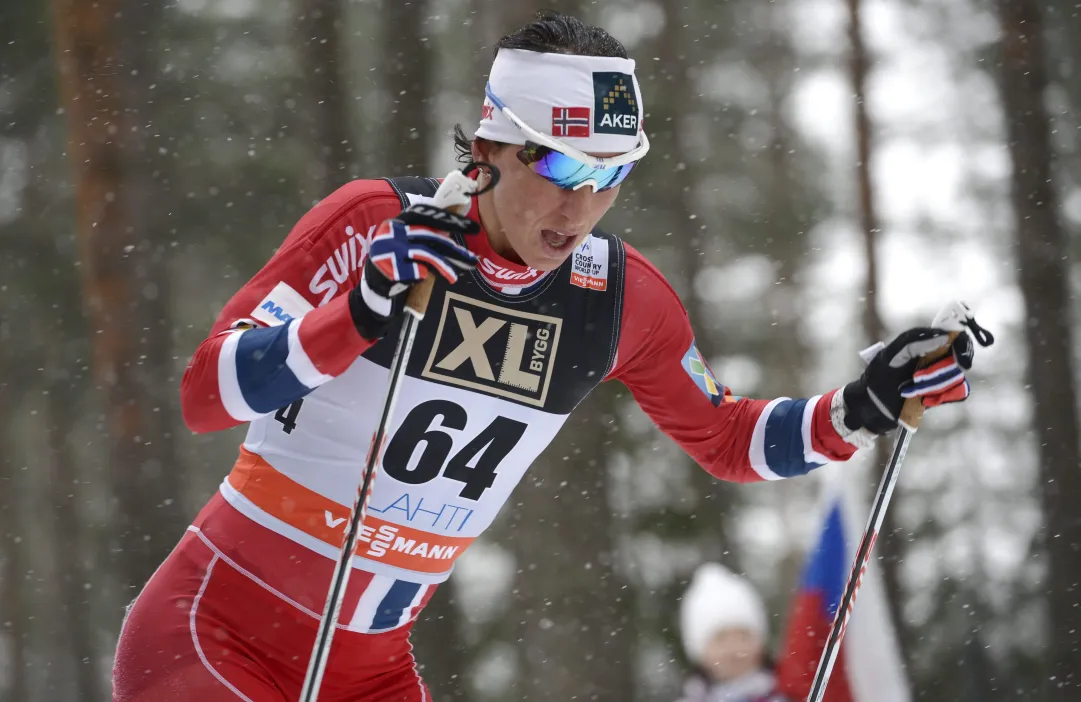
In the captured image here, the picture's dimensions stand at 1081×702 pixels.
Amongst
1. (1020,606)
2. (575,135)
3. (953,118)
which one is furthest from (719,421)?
(953,118)

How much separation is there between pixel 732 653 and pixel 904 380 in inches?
101

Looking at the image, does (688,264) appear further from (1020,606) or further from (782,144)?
(1020,606)

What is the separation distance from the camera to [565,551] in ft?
26.2

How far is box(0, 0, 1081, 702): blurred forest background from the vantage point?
8.05 meters

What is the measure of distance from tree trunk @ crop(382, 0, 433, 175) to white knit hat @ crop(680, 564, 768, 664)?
13.8 feet

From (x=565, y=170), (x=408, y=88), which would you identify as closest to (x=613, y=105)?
(x=565, y=170)

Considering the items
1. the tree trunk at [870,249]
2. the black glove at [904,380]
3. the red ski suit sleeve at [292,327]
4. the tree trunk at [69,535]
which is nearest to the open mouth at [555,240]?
the red ski suit sleeve at [292,327]

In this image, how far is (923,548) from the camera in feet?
37.8

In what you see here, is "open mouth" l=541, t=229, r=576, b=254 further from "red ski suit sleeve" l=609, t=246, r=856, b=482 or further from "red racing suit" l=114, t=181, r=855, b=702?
"red ski suit sleeve" l=609, t=246, r=856, b=482

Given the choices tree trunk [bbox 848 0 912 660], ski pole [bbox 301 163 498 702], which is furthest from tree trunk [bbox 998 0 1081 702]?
ski pole [bbox 301 163 498 702]

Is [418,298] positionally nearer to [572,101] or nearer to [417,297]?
[417,297]

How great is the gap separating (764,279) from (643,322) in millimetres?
9242

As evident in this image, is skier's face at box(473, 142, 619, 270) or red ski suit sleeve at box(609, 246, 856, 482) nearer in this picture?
skier's face at box(473, 142, 619, 270)

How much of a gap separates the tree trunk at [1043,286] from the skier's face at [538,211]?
246 inches
